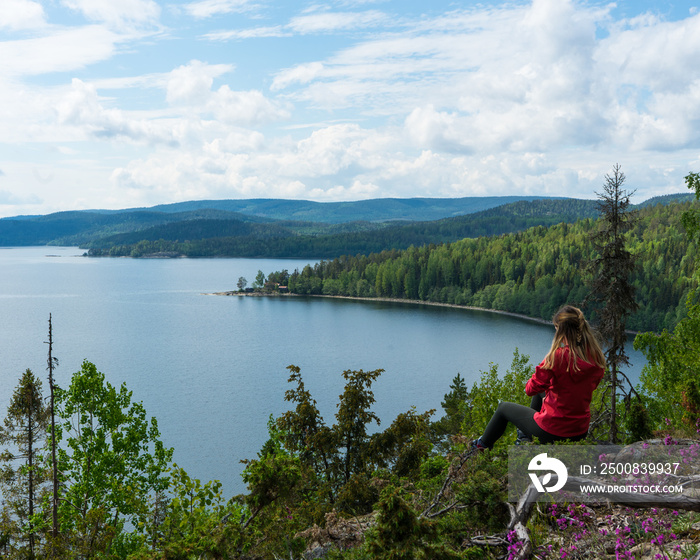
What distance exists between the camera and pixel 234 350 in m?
68.1

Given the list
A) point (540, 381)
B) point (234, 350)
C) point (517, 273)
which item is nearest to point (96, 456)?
point (540, 381)

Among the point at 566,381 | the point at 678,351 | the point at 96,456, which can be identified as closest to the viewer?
the point at 566,381

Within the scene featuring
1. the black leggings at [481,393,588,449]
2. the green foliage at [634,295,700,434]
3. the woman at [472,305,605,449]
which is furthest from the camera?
the green foliage at [634,295,700,434]

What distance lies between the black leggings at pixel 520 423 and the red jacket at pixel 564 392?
70mm

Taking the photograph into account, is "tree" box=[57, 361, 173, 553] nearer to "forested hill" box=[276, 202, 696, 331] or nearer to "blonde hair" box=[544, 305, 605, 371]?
"blonde hair" box=[544, 305, 605, 371]

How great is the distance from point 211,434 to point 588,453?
117 ft

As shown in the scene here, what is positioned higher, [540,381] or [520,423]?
[540,381]

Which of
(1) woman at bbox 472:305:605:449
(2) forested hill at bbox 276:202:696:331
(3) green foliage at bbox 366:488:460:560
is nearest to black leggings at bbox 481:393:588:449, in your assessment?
(1) woman at bbox 472:305:605:449

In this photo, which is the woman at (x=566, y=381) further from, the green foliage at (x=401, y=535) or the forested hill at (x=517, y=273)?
the forested hill at (x=517, y=273)

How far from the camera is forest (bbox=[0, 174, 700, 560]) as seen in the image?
4660 millimetres

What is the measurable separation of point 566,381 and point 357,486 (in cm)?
826

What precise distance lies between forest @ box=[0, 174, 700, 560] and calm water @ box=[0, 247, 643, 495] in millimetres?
9132

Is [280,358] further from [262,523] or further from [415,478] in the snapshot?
[262,523]

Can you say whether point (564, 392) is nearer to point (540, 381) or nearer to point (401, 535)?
point (540, 381)
